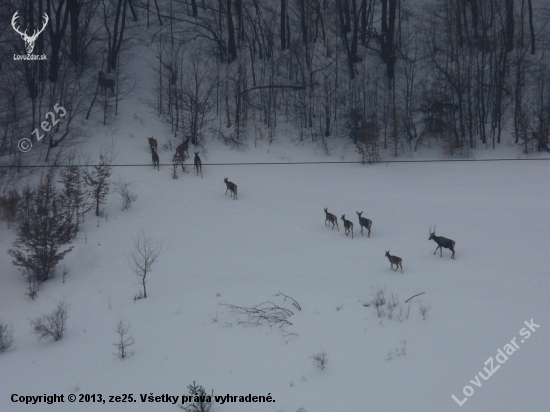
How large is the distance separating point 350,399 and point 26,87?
3009 cm

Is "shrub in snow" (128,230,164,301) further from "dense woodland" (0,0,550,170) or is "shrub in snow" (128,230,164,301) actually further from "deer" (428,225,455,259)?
"dense woodland" (0,0,550,170)

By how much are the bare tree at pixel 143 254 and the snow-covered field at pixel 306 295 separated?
34cm

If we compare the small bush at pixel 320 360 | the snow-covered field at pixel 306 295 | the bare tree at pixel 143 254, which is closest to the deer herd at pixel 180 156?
the snow-covered field at pixel 306 295

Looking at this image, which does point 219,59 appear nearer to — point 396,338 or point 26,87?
point 26,87

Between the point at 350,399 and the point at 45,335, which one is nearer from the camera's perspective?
the point at 350,399

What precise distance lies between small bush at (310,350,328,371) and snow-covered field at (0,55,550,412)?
0.13 metres

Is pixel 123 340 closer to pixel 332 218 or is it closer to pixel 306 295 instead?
pixel 306 295

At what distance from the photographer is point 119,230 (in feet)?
62.6

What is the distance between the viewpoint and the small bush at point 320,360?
32.6ft

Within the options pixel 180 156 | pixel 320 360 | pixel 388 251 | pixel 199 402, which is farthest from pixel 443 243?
pixel 180 156

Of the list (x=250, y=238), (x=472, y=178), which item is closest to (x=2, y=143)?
(x=250, y=238)

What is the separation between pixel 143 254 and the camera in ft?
54.5

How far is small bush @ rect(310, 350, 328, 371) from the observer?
9930 mm

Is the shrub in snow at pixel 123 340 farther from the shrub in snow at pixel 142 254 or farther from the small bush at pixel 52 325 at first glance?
the shrub in snow at pixel 142 254
